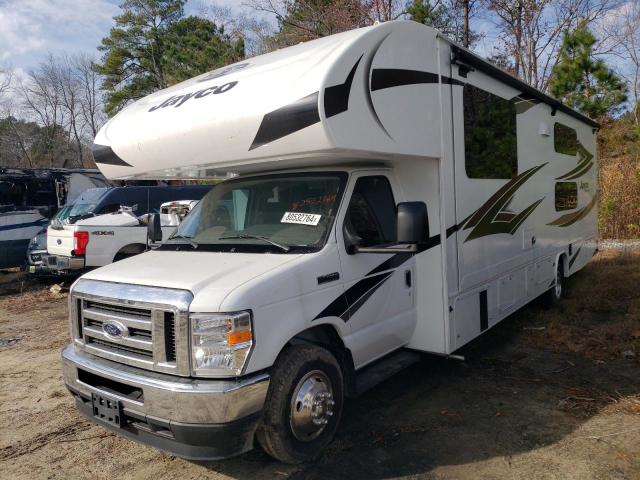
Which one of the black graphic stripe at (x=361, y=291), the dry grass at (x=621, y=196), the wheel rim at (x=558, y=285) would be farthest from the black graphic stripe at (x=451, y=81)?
the dry grass at (x=621, y=196)

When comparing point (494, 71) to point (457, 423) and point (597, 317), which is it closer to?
point (457, 423)

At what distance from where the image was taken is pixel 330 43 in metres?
3.94

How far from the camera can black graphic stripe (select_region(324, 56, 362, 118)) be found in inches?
139

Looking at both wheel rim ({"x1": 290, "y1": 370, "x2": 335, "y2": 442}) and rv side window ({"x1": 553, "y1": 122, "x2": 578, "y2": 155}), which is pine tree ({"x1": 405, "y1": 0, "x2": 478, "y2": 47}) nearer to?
rv side window ({"x1": 553, "y1": 122, "x2": 578, "y2": 155})

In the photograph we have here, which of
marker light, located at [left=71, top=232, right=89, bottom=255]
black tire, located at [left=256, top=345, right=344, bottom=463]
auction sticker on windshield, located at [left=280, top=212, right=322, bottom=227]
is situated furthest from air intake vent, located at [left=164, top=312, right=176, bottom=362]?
marker light, located at [left=71, top=232, right=89, bottom=255]

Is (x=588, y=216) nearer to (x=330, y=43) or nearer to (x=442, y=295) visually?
(x=442, y=295)

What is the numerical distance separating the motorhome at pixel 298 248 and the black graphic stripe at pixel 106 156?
2 centimetres

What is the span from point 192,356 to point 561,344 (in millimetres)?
4639

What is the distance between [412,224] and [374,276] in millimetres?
655

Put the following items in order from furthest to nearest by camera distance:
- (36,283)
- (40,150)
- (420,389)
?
(40,150)
(36,283)
(420,389)

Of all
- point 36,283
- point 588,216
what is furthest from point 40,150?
point 588,216

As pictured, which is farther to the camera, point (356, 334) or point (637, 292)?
point (637, 292)

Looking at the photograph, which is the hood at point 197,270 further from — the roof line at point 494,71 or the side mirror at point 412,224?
the roof line at point 494,71

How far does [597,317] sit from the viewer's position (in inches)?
281
